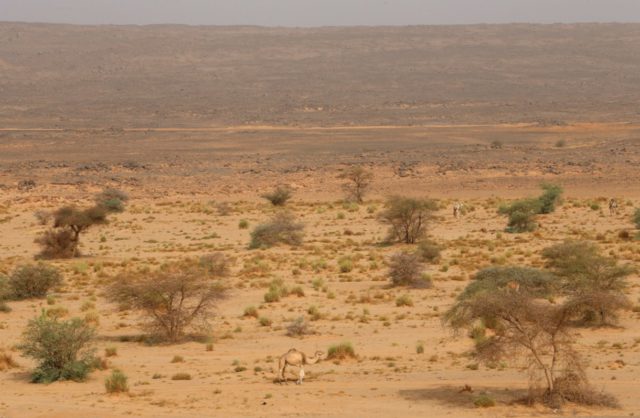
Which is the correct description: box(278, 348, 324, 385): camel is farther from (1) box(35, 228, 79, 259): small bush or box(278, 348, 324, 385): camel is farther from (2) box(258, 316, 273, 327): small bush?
(1) box(35, 228, 79, 259): small bush

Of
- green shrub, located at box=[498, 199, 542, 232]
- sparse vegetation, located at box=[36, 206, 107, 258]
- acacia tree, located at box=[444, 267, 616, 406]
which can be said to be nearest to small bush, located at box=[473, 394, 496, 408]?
acacia tree, located at box=[444, 267, 616, 406]

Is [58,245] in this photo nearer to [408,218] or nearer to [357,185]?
[408,218]

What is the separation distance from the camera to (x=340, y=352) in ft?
63.0

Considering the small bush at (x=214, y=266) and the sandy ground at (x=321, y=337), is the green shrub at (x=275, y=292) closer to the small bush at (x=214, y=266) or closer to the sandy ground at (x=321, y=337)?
the sandy ground at (x=321, y=337)

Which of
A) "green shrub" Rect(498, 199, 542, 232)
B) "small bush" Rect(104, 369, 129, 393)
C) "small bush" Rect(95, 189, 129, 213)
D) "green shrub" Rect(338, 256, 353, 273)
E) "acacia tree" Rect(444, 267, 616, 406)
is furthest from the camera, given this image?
"small bush" Rect(95, 189, 129, 213)

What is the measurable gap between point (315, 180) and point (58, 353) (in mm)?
48088

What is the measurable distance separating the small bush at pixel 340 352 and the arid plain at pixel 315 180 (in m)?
0.25

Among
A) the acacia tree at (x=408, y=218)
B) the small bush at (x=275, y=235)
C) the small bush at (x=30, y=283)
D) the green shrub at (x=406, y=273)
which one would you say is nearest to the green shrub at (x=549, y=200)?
the acacia tree at (x=408, y=218)

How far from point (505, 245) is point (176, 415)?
23155mm

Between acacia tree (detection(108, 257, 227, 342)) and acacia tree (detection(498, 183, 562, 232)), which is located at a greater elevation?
acacia tree (detection(498, 183, 562, 232))

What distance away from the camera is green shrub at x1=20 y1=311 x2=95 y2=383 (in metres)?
18.1

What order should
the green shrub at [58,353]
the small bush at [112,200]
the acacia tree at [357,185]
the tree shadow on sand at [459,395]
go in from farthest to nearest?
the acacia tree at [357,185]
the small bush at [112,200]
the green shrub at [58,353]
the tree shadow on sand at [459,395]

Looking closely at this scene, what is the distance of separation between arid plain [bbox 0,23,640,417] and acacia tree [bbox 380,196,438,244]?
908 mm

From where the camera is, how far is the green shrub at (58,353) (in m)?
18.1
